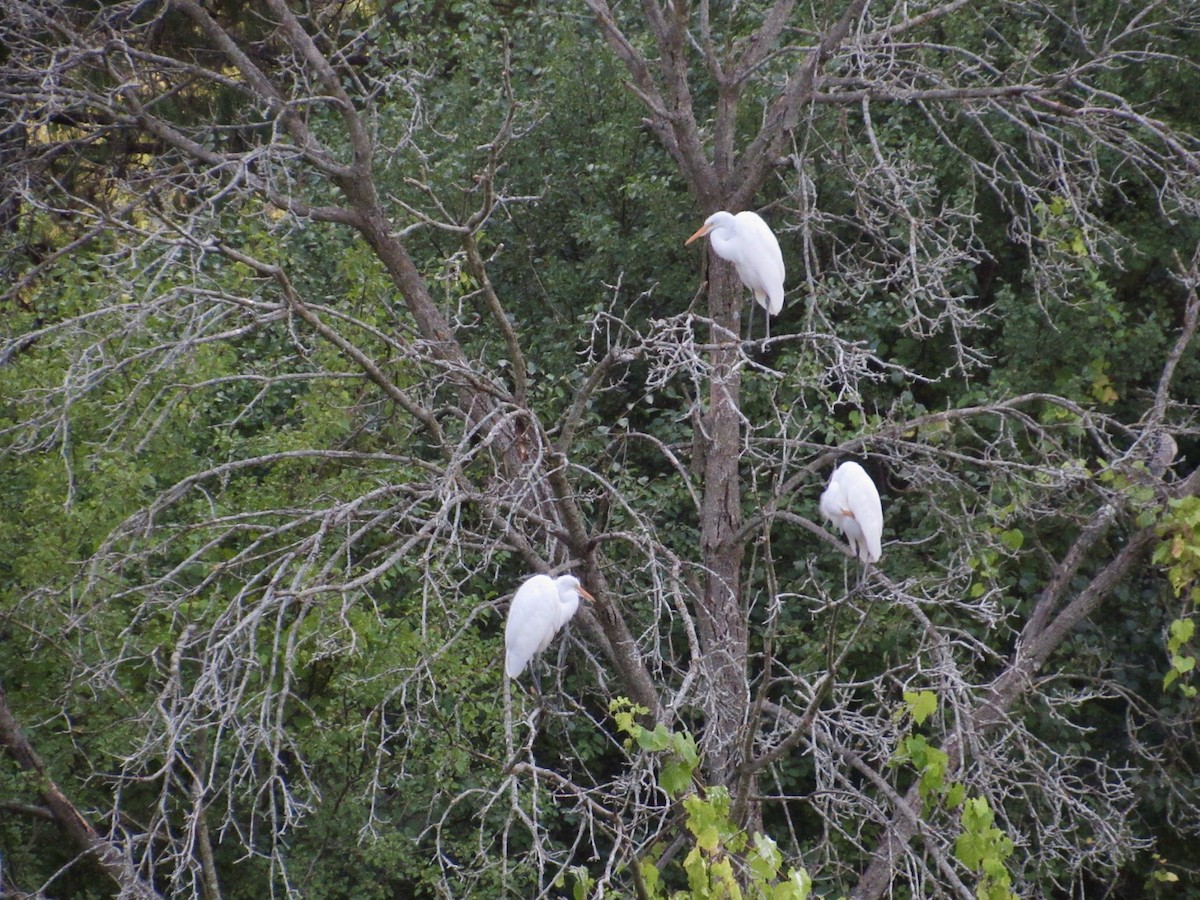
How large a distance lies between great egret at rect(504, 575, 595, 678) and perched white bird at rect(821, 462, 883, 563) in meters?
0.95

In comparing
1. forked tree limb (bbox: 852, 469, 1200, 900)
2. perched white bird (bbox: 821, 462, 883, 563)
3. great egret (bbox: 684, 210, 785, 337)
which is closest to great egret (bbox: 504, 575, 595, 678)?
perched white bird (bbox: 821, 462, 883, 563)

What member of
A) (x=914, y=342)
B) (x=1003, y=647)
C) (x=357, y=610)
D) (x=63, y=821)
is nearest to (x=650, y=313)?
(x=914, y=342)

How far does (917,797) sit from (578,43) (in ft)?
13.8

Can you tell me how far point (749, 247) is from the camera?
4.53 metres

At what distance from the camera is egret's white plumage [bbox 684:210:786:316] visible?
4512mm

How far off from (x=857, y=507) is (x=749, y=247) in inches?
37.2

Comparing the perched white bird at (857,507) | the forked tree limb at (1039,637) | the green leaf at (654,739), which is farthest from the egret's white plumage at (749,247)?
the green leaf at (654,739)

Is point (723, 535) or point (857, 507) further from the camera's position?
point (723, 535)

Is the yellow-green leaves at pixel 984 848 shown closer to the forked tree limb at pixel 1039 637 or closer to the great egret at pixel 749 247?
the forked tree limb at pixel 1039 637

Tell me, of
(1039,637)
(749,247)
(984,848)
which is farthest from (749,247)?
(984,848)

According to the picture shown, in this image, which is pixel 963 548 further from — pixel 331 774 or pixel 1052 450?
pixel 331 774

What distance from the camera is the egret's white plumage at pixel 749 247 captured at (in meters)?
4.51

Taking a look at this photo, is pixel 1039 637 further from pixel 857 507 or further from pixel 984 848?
pixel 984 848

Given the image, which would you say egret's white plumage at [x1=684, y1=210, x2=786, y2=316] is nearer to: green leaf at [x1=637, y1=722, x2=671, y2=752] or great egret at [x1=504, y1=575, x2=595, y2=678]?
great egret at [x1=504, y1=575, x2=595, y2=678]
